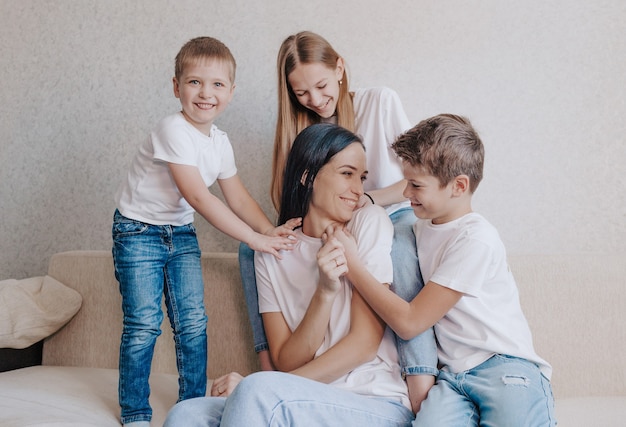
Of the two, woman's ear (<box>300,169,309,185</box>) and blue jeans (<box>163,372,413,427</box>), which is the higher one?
woman's ear (<box>300,169,309,185</box>)

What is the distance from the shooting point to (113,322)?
210cm

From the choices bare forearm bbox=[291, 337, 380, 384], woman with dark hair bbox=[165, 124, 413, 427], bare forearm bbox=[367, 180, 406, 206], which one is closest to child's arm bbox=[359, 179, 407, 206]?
bare forearm bbox=[367, 180, 406, 206]

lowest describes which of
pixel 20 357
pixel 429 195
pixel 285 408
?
pixel 20 357

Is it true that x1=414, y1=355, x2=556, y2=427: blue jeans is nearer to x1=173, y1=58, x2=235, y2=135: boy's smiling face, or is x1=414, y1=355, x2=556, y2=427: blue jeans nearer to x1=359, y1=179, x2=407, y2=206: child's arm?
x1=359, y1=179, x2=407, y2=206: child's arm

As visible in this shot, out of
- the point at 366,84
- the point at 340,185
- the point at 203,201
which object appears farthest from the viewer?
the point at 366,84

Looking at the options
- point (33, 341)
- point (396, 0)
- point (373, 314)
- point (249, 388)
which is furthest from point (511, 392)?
point (33, 341)

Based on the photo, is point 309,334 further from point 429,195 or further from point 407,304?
point 429,195

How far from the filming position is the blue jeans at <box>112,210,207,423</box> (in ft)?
5.72

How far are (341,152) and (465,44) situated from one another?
2.61 feet

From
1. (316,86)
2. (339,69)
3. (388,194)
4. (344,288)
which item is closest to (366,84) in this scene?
(339,69)

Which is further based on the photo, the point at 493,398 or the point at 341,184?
the point at 341,184

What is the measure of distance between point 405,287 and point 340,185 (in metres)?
0.31

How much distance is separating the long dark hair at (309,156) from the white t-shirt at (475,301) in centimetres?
36

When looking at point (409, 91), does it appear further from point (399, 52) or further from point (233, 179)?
point (233, 179)
